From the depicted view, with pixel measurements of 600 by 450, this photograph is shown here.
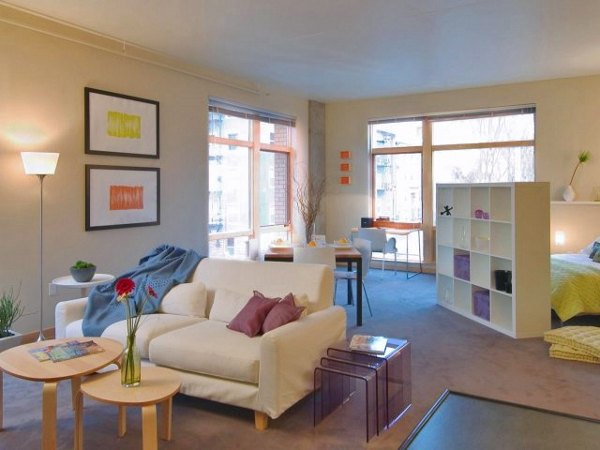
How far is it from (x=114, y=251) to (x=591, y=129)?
6.28 metres

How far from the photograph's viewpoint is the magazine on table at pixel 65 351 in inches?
96.0

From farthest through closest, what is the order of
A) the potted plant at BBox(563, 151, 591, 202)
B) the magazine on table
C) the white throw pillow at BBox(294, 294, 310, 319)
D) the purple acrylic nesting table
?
1. the potted plant at BBox(563, 151, 591, 202)
2. the white throw pillow at BBox(294, 294, 310, 319)
3. the purple acrylic nesting table
4. the magazine on table

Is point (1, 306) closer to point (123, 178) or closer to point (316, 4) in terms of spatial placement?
point (123, 178)

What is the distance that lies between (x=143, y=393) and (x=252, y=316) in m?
0.99

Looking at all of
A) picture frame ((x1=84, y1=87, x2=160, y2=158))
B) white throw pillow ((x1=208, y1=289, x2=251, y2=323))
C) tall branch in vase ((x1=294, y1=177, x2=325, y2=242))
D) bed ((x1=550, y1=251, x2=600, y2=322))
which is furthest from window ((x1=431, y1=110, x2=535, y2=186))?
white throw pillow ((x1=208, y1=289, x2=251, y2=323))

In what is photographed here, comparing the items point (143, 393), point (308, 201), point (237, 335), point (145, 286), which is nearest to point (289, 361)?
point (237, 335)

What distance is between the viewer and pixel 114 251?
488 cm

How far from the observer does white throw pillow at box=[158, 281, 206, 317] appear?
3.48 metres

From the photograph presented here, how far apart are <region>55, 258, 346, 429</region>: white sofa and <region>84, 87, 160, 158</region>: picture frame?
5.83 ft

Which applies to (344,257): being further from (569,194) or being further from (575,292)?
(569,194)

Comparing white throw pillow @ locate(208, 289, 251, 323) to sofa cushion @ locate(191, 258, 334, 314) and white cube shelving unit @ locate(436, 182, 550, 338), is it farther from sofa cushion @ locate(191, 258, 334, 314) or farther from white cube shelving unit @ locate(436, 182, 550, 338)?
white cube shelving unit @ locate(436, 182, 550, 338)

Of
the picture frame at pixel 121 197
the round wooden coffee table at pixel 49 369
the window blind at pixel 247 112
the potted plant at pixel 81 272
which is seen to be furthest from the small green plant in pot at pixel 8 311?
the window blind at pixel 247 112

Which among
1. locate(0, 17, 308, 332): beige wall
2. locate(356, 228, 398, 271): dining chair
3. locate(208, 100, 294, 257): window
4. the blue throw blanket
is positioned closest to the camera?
the blue throw blanket

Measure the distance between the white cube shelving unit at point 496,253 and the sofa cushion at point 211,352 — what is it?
106 inches
